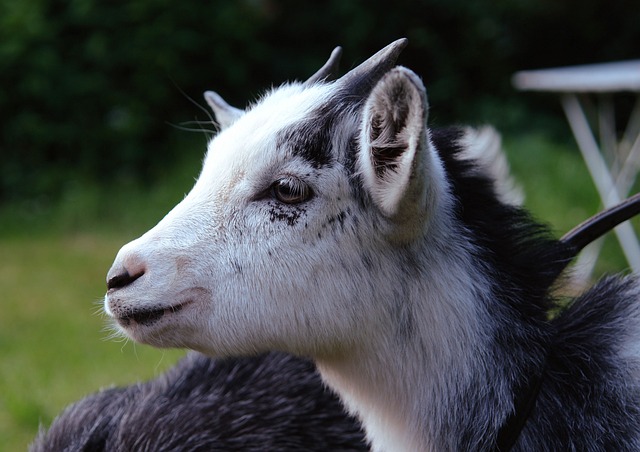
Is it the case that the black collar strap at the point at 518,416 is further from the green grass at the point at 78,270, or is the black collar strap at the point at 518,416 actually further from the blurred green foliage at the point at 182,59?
the blurred green foliage at the point at 182,59

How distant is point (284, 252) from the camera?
6.25ft

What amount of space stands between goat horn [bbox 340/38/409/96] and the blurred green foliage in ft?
19.4

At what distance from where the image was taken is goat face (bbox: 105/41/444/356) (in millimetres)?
1881

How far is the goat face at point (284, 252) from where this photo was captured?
188cm

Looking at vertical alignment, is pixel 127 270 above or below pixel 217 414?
above

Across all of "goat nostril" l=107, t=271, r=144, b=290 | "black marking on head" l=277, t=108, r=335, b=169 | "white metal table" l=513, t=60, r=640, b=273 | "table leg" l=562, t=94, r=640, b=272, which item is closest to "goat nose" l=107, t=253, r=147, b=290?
"goat nostril" l=107, t=271, r=144, b=290

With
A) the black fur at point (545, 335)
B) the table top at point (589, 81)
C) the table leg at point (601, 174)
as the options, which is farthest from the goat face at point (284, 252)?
the table top at point (589, 81)

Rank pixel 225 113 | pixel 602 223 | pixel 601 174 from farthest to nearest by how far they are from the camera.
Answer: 1. pixel 601 174
2. pixel 225 113
3. pixel 602 223

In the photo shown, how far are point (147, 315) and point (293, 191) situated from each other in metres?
0.42

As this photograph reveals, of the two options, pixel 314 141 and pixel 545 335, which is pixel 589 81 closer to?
pixel 545 335

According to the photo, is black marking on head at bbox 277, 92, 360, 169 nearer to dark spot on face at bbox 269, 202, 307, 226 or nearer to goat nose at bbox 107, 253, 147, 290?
dark spot on face at bbox 269, 202, 307, 226

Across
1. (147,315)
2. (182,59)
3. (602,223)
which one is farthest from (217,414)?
(182,59)

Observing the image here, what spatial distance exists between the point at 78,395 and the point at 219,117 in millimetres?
2403

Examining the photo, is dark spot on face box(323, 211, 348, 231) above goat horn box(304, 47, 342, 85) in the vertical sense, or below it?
below
